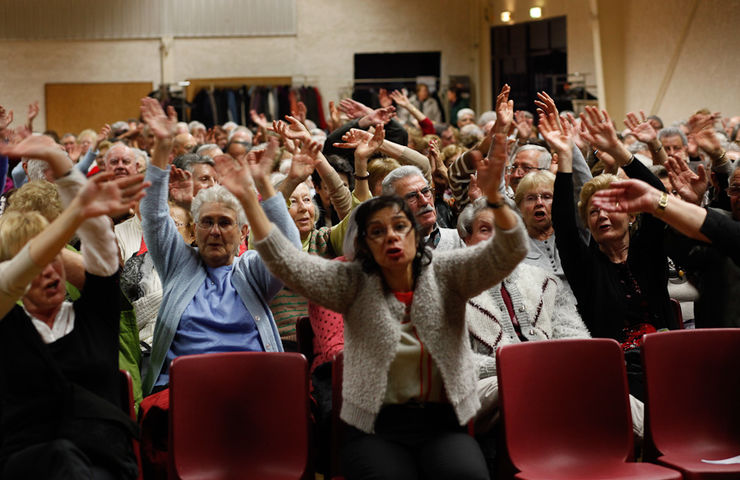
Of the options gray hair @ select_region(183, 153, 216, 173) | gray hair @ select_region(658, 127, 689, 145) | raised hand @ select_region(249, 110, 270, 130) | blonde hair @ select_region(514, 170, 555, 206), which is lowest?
blonde hair @ select_region(514, 170, 555, 206)

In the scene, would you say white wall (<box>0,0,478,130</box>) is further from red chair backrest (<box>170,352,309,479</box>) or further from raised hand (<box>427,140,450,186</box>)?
red chair backrest (<box>170,352,309,479</box>)

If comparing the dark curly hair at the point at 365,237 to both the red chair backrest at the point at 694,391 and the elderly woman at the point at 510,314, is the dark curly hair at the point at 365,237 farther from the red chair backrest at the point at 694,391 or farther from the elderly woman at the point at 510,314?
the red chair backrest at the point at 694,391

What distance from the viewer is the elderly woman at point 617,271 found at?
10.6 feet

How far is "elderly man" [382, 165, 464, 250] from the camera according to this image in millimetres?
3463

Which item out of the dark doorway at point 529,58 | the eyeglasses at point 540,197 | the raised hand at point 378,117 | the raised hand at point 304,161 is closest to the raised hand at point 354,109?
the raised hand at point 378,117

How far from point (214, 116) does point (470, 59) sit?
4.25 metres

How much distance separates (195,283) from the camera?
306cm

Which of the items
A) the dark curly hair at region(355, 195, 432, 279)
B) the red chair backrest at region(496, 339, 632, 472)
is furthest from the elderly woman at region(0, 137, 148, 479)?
the red chair backrest at region(496, 339, 632, 472)

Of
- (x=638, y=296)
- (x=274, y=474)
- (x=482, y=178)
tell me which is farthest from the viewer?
(x=638, y=296)

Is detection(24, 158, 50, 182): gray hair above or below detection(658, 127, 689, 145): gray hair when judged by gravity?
below

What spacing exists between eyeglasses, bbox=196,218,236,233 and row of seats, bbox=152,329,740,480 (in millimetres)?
555

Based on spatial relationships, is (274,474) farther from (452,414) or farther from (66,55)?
(66,55)

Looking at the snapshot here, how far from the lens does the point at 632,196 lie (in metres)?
2.57

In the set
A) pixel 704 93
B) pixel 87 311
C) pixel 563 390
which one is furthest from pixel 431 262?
pixel 704 93
